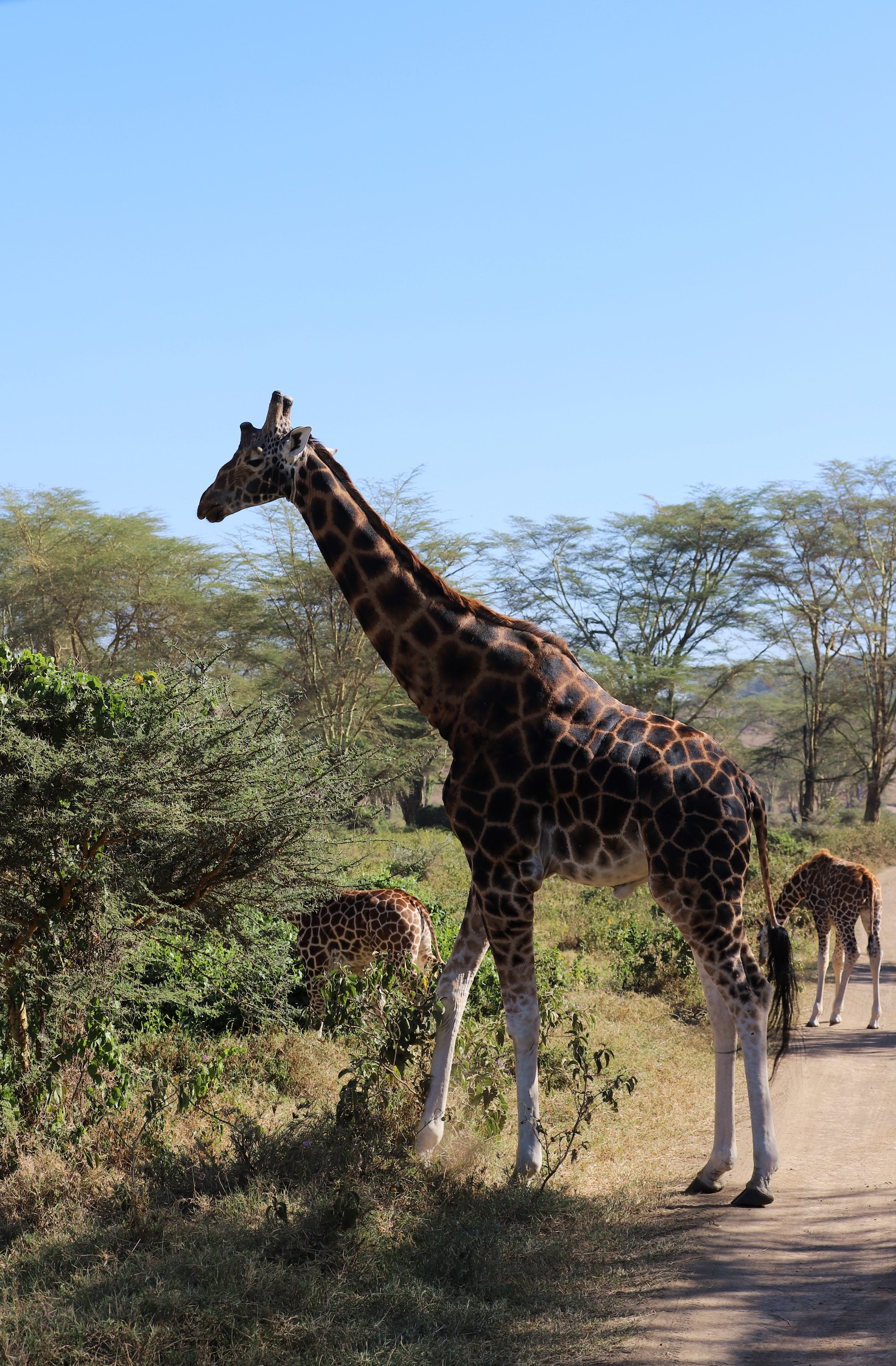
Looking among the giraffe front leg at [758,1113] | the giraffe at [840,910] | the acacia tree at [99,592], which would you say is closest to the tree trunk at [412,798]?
the acacia tree at [99,592]

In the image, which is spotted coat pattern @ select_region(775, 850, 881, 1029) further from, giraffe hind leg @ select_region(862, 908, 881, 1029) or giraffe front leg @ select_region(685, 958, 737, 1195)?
giraffe front leg @ select_region(685, 958, 737, 1195)

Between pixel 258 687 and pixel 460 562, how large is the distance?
6333 millimetres

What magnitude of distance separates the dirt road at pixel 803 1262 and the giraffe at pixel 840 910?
2805 mm

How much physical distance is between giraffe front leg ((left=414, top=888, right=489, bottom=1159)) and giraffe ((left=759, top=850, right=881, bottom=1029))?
194 inches

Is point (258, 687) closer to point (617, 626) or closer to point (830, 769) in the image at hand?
point (617, 626)

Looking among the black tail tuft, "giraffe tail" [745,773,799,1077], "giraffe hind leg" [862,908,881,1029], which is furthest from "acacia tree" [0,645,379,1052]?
"giraffe hind leg" [862,908,881,1029]

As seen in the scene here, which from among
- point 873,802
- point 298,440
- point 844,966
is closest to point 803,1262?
point 298,440

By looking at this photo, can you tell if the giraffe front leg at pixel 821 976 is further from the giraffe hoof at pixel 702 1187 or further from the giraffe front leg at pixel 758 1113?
the giraffe front leg at pixel 758 1113

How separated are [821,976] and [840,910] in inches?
25.8

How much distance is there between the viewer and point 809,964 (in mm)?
12844

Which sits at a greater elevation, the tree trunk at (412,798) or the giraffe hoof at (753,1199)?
the tree trunk at (412,798)

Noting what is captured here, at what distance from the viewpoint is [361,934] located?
28.5 ft

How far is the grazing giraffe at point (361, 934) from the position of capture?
852 centimetres

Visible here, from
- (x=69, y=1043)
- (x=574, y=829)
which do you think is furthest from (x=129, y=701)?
(x=574, y=829)
